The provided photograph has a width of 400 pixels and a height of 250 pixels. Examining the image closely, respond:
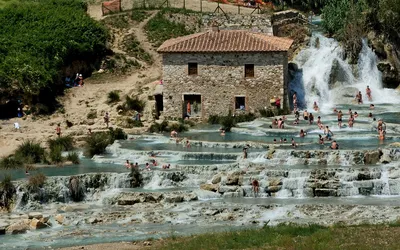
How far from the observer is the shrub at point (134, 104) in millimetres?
61844

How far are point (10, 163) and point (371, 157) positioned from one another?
63.0 feet

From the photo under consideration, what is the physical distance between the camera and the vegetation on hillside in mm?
62906

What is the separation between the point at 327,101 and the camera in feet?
210

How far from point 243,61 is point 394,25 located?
12.8 meters

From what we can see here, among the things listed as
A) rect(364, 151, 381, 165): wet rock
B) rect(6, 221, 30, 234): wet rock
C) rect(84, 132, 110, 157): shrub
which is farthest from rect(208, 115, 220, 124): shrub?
rect(6, 221, 30, 234): wet rock

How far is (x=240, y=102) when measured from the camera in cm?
6122

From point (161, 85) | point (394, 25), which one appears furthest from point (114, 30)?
point (394, 25)

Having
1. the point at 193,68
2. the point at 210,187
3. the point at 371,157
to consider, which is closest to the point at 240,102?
the point at 193,68

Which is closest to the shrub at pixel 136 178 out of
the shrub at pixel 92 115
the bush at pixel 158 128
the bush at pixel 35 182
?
the bush at pixel 35 182

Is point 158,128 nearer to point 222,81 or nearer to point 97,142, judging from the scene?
point 222,81

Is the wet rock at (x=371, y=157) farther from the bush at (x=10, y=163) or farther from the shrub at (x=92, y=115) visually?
the shrub at (x=92, y=115)

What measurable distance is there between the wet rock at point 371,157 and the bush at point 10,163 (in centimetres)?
1834

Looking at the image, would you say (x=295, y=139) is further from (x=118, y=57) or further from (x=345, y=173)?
(x=118, y=57)

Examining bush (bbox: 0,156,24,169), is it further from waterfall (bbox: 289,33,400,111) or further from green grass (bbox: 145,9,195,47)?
green grass (bbox: 145,9,195,47)
